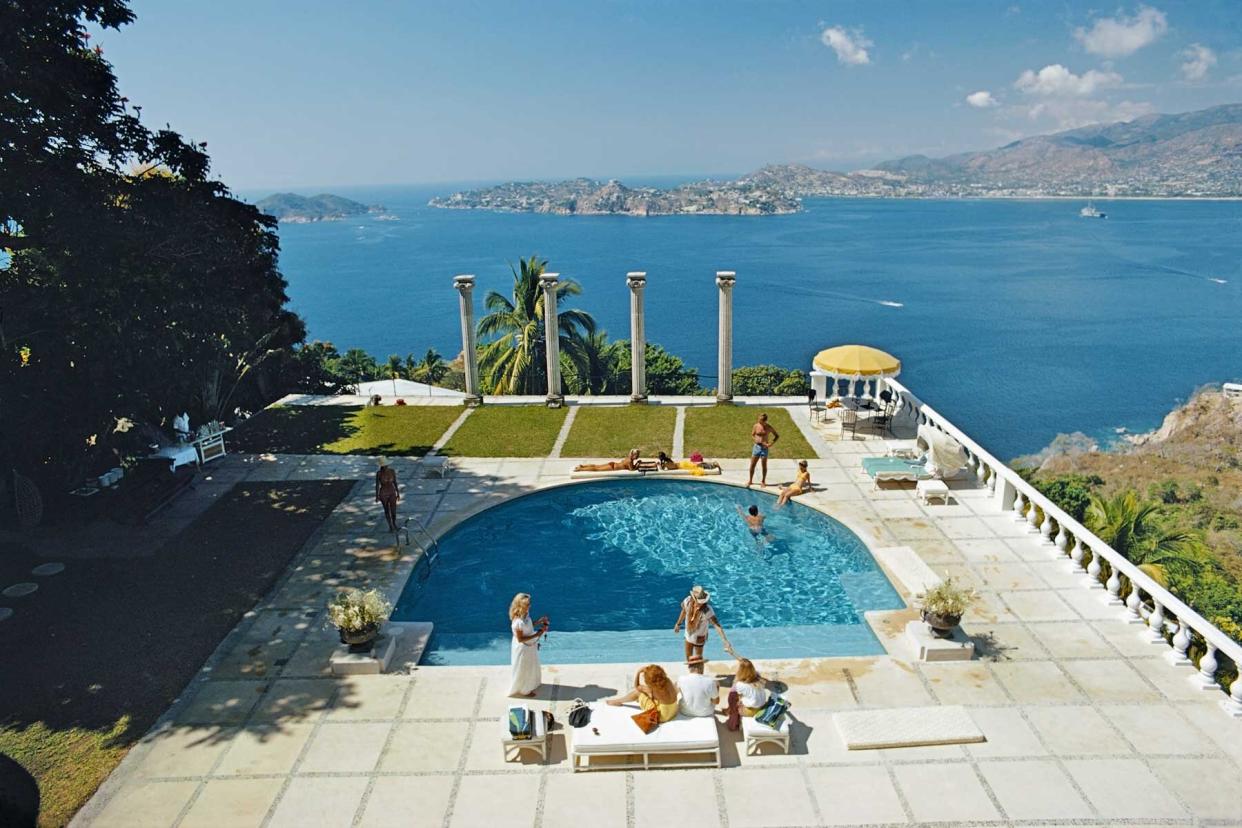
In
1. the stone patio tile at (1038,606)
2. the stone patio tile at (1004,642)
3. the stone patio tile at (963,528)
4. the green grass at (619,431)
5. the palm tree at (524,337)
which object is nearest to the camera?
the stone patio tile at (1004,642)

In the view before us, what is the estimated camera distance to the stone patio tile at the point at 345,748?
9273 millimetres

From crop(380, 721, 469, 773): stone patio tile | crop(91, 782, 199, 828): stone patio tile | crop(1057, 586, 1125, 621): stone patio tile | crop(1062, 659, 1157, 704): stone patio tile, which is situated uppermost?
crop(1057, 586, 1125, 621): stone patio tile

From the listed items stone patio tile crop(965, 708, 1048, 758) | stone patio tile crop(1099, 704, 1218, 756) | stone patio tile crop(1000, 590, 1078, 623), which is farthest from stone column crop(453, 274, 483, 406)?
stone patio tile crop(1099, 704, 1218, 756)

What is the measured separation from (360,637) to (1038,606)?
10.8 m

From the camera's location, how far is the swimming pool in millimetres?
12406

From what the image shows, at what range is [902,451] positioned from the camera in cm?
1908

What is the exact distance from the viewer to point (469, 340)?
990 inches

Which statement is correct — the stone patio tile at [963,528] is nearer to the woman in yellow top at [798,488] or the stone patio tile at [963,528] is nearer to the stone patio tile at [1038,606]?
the stone patio tile at [1038,606]

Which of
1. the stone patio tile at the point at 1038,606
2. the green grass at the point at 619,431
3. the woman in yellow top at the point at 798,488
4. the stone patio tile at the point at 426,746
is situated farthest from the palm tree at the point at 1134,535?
the stone patio tile at the point at 426,746

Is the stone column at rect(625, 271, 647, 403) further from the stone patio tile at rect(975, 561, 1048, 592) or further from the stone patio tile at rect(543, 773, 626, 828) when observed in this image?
the stone patio tile at rect(543, 773, 626, 828)

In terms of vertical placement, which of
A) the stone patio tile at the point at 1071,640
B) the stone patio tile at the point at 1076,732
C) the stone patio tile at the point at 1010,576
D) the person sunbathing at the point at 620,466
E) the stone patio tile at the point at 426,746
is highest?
the person sunbathing at the point at 620,466

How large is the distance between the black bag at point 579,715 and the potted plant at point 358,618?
11.1 feet

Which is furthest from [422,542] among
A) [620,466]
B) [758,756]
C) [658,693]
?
[758,756]

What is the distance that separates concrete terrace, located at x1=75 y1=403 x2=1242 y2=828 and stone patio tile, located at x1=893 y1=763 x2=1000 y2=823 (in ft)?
0.07
